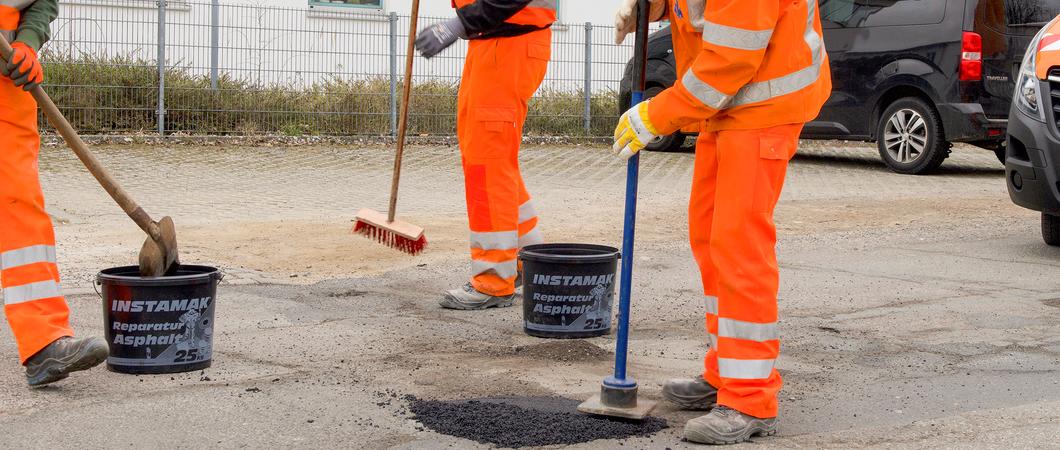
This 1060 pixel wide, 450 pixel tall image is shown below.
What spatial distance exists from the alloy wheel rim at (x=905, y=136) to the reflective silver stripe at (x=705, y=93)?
9142 mm

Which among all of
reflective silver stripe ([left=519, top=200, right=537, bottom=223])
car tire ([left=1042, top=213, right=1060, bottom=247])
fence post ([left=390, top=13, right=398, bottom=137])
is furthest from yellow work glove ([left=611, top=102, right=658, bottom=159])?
fence post ([left=390, top=13, right=398, bottom=137])

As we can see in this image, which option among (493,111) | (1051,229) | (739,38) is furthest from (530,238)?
(1051,229)

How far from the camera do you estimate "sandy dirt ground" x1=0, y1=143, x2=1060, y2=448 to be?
415 cm

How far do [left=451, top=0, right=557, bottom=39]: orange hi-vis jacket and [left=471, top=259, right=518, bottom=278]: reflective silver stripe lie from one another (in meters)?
1.07

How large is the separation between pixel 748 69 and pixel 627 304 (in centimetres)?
89

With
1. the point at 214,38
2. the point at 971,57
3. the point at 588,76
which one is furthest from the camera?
the point at 588,76

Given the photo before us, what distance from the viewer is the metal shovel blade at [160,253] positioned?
464cm

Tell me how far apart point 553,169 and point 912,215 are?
456 centimetres

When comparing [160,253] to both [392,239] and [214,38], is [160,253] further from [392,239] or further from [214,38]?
[214,38]

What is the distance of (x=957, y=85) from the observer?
12031mm

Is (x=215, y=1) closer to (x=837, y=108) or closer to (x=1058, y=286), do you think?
(x=837, y=108)

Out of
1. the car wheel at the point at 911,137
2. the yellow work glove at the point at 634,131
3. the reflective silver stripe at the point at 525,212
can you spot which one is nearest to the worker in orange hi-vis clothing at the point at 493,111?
the reflective silver stripe at the point at 525,212

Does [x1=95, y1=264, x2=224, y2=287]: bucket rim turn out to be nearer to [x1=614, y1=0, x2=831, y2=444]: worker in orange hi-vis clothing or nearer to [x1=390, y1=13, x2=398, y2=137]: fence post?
[x1=614, y1=0, x2=831, y2=444]: worker in orange hi-vis clothing

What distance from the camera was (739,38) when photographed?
3811 mm
